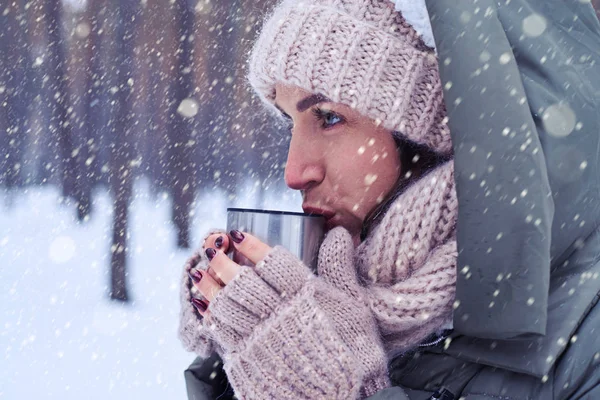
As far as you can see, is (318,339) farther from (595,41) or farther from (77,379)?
(77,379)

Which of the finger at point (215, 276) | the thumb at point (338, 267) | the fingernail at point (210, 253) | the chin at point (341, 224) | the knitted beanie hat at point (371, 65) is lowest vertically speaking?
the finger at point (215, 276)

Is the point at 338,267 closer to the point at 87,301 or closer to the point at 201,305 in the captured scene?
the point at 201,305

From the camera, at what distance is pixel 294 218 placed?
2.68 ft

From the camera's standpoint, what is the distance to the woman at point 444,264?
72 centimetres

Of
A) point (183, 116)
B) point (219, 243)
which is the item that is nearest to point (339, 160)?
point (219, 243)

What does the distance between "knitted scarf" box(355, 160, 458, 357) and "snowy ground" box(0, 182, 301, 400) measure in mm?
1710

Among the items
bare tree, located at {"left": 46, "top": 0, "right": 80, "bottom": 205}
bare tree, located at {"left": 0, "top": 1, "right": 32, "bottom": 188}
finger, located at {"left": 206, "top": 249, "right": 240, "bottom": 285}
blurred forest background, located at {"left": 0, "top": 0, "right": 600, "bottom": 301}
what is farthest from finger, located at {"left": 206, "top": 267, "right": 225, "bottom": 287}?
bare tree, located at {"left": 0, "top": 1, "right": 32, "bottom": 188}

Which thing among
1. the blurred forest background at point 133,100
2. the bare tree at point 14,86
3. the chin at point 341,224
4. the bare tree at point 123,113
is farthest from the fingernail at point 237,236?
the bare tree at point 14,86

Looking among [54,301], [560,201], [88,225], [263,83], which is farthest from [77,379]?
[560,201]

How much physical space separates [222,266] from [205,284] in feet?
0.13

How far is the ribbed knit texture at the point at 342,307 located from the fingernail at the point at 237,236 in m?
0.05

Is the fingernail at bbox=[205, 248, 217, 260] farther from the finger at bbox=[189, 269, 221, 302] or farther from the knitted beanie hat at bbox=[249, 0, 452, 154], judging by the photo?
the knitted beanie hat at bbox=[249, 0, 452, 154]

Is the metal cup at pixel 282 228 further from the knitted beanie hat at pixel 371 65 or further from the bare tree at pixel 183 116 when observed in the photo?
the bare tree at pixel 183 116

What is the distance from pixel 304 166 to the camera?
38.9 inches
